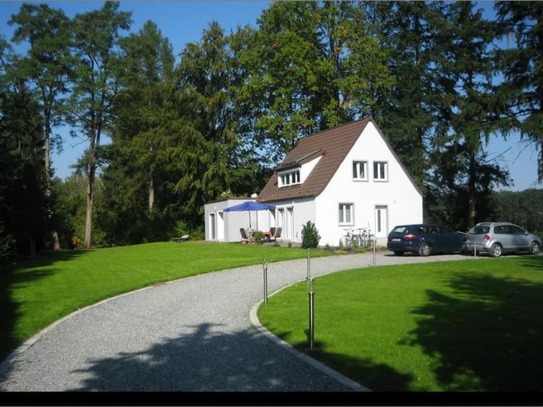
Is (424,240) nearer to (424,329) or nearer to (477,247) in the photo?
(477,247)

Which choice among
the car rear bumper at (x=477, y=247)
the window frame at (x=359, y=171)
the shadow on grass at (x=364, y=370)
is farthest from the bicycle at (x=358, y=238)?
the shadow on grass at (x=364, y=370)

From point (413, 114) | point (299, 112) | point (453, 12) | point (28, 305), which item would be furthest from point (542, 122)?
point (28, 305)

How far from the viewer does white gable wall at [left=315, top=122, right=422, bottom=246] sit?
3309cm

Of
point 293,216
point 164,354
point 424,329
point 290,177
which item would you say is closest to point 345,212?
point 293,216

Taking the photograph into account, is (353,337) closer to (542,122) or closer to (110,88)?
(542,122)

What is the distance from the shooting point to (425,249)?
26594mm

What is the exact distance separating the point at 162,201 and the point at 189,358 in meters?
49.8

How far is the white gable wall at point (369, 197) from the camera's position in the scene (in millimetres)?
33094

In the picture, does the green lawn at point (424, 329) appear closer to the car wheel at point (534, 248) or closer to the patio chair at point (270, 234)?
the car wheel at point (534, 248)

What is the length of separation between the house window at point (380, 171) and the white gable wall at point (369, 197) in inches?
Answer: 7.7

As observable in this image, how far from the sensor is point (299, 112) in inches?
1897

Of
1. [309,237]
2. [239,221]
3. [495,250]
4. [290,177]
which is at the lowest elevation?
[495,250]

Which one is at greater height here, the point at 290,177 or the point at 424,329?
the point at 290,177

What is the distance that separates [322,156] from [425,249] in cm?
1205
